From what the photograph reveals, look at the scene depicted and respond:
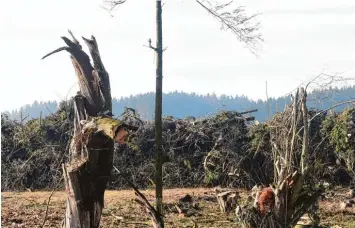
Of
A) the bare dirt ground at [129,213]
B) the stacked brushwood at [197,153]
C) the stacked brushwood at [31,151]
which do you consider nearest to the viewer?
the bare dirt ground at [129,213]

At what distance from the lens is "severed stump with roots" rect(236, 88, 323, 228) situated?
717 cm

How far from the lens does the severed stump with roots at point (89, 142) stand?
5.36 m

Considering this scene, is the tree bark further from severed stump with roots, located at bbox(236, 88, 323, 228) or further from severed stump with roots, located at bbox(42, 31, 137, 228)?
severed stump with roots, located at bbox(42, 31, 137, 228)

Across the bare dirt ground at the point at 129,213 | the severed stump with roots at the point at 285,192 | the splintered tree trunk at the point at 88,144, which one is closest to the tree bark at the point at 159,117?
the bare dirt ground at the point at 129,213

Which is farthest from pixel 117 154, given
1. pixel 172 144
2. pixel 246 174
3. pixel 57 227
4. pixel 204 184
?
pixel 57 227

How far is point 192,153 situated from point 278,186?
7266 mm

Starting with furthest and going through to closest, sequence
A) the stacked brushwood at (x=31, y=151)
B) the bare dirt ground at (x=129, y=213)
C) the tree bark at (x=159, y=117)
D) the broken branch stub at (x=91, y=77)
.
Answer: the stacked brushwood at (x=31, y=151) < the bare dirt ground at (x=129, y=213) < the tree bark at (x=159, y=117) < the broken branch stub at (x=91, y=77)

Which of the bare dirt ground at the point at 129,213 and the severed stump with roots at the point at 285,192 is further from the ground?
the severed stump with roots at the point at 285,192

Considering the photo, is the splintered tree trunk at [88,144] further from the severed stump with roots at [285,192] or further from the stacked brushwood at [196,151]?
the stacked brushwood at [196,151]

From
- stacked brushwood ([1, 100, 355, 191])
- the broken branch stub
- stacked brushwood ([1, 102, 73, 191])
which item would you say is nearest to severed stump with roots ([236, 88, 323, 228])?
the broken branch stub

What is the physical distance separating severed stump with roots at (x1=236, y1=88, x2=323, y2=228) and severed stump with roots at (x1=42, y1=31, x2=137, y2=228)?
96.4 inches

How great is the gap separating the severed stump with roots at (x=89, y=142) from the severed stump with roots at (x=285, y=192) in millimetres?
2449

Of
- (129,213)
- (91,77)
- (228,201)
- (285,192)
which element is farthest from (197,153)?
(91,77)

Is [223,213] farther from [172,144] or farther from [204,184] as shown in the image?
[172,144]
